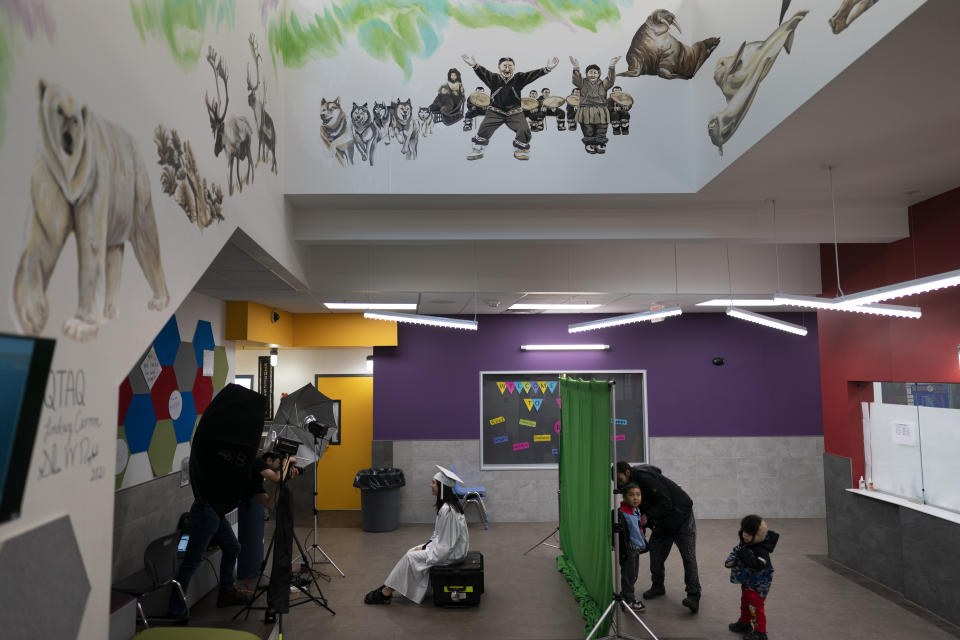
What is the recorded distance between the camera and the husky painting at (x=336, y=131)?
571 centimetres

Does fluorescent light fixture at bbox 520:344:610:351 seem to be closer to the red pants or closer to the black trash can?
the black trash can

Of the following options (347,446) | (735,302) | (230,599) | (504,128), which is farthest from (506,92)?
(347,446)

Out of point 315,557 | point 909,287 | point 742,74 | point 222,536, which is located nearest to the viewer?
point 909,287

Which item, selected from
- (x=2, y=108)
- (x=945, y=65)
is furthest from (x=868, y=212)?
(x=2, y=108)

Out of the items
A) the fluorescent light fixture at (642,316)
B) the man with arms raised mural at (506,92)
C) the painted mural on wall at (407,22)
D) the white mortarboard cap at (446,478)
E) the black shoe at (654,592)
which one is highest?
the painted mural on wall at (407,22)

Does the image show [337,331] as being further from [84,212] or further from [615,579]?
[84,212]

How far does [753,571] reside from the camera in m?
5.29

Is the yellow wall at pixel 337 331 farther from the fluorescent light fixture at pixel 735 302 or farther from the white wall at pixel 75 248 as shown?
the white wall at pixel 75 248

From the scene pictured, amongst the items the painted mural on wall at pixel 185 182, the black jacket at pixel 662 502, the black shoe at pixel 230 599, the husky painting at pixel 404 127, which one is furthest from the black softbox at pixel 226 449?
the black jacket at pixel 662 502

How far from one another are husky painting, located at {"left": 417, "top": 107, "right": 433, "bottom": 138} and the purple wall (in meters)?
4.81

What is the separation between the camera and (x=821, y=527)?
9.38 meters

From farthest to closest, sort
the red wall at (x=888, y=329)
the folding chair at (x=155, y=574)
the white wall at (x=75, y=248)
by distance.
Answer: the red wall at (x=888, y=329), the folding chair at (x=155, y=574), the white wall at (x=75, y=248)

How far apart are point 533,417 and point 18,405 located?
357 inches
